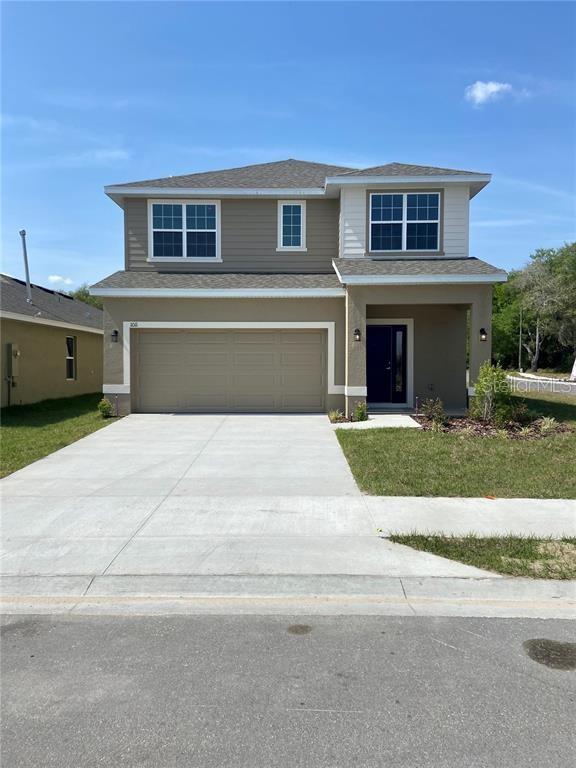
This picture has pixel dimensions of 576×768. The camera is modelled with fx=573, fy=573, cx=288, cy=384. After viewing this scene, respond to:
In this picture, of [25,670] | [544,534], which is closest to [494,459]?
[544,534]

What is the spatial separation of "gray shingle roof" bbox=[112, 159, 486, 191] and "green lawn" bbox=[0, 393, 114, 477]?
22.4 feet

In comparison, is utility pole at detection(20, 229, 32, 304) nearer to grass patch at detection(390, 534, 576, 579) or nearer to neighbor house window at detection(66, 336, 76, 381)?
neighbor house window at detection(66, 336, 76, 381)

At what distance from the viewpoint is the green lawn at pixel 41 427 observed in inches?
415

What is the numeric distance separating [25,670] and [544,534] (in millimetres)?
5051

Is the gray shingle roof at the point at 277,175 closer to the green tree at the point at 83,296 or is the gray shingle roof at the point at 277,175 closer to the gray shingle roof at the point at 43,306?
the gray shingle roof at the point at 43,306

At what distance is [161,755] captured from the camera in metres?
2.92

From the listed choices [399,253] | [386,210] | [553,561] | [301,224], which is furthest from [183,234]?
[553,561]

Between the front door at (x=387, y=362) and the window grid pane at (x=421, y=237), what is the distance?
93.8 inches

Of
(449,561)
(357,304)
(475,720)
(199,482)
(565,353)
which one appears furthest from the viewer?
(565,353)

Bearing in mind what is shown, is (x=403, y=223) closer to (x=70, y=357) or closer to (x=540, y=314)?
(x=70, y=357)

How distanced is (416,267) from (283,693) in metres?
12.9

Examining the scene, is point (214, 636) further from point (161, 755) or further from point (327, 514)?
point (327, 514)

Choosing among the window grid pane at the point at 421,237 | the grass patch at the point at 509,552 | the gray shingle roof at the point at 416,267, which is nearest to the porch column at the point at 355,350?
the gray shingle roof at the point at 416,267

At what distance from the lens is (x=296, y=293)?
605 inches
